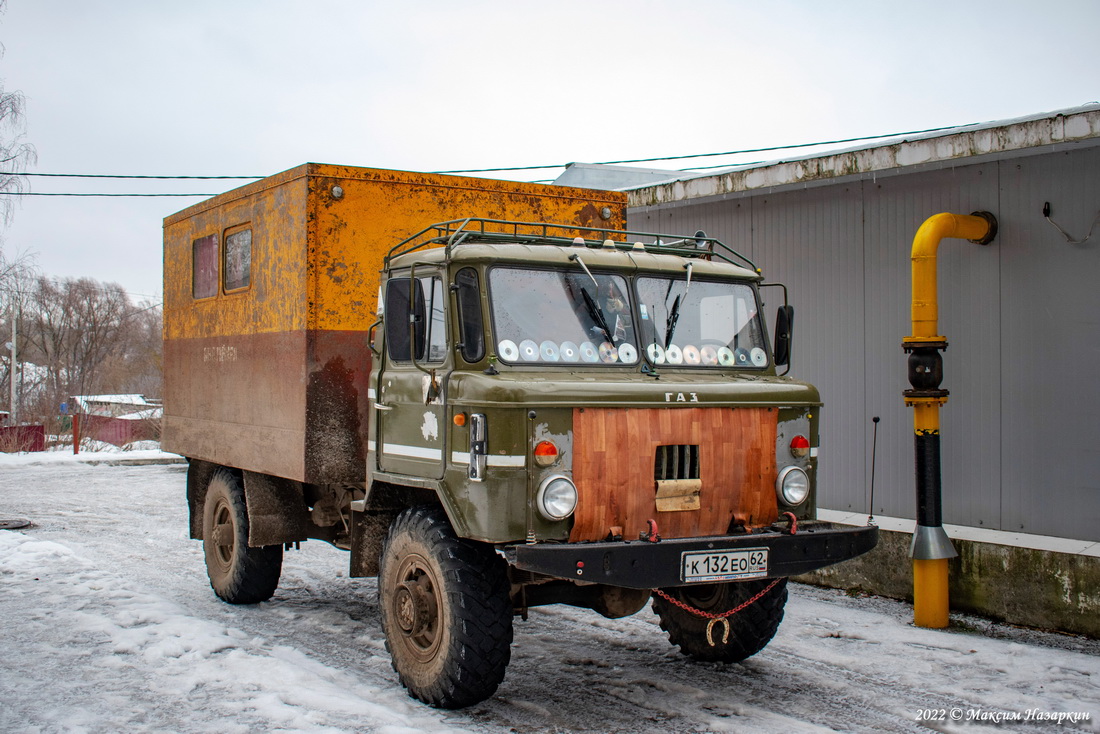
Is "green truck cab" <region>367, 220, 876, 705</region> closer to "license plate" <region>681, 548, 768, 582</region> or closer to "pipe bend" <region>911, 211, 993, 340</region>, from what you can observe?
"license plate" <region>681, 548, 768, 582</region>

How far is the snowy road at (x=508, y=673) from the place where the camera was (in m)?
5.45

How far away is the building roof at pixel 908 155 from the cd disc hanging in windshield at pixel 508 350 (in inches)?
197

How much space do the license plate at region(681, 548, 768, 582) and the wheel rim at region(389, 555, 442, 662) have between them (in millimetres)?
1380

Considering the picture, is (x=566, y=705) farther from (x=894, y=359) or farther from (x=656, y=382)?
(x=894, y=359)

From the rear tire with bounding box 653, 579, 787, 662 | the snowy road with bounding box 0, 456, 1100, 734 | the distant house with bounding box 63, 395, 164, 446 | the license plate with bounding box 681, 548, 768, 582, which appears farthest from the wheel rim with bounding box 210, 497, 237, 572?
the distant house with bounding box 63, 395, 164, 446

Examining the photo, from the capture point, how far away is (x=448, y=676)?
543 centimetres

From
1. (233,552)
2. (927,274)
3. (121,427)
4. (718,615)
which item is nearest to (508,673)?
(718,615)

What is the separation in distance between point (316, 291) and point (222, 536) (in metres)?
2.81

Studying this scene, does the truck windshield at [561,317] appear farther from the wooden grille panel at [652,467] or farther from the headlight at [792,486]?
the headlight at [792,486]

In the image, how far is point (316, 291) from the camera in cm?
683

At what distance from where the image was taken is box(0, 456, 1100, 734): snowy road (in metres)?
5.45

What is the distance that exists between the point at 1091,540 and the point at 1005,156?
3.25 metres

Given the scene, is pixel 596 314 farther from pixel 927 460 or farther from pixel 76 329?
pixel 76 329

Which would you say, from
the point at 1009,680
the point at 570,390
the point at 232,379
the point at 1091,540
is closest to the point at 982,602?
the point at 1091,540
